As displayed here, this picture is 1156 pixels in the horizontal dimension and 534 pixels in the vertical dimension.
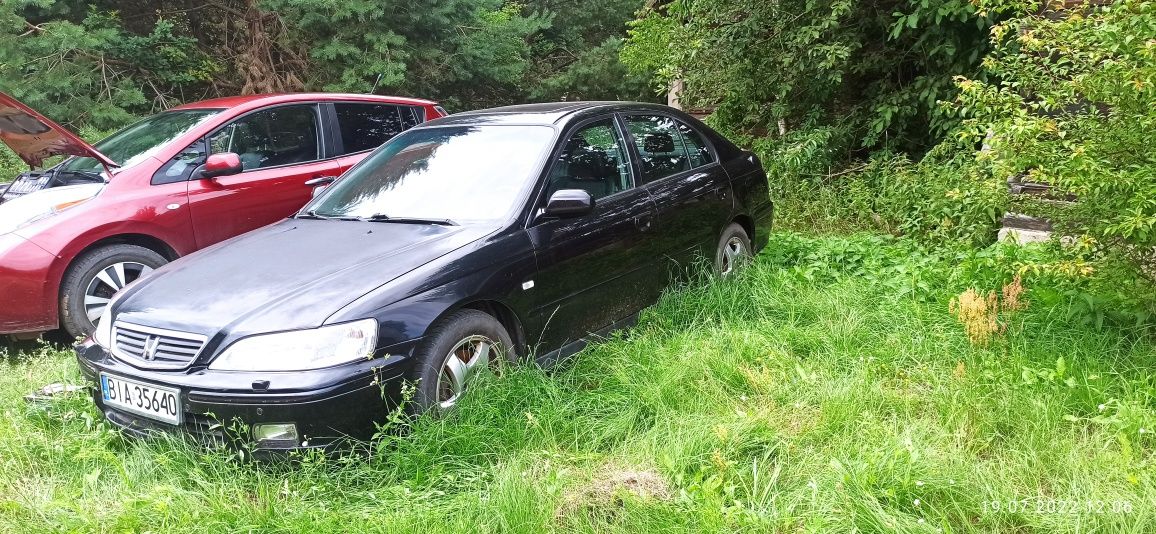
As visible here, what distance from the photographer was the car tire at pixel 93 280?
419 cm

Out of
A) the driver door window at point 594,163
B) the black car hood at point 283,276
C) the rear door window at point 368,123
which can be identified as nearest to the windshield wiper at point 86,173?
the rear door window at point 368,123

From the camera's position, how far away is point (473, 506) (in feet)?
7.97

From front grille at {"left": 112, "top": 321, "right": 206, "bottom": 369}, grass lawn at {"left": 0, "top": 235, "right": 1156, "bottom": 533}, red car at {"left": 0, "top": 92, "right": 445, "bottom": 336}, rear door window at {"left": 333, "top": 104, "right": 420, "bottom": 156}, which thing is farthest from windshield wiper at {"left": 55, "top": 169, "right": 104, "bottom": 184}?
front grille at {"left": 112, "top": 321, "right": 206, "bottom": 369}

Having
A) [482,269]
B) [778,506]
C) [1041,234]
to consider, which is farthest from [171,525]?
[1041,234]

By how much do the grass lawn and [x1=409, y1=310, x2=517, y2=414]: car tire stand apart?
84 mm

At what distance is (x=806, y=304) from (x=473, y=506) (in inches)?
99.3

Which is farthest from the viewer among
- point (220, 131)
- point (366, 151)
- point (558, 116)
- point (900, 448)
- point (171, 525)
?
point (366, 151)

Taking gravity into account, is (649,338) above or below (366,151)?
below

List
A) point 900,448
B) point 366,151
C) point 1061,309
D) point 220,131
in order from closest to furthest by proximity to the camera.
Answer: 1. point 900,448
2. point 1061,309
3. point 220,131
4. point 366,151

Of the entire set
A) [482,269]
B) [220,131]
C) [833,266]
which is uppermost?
[220,131]

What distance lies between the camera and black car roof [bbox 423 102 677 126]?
3930 millimetres

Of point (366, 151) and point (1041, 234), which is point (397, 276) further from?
point (1041, 234)

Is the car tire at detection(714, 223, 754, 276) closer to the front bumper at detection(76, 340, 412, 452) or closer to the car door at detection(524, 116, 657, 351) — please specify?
the car door at detection(524, 116, 657, 351)

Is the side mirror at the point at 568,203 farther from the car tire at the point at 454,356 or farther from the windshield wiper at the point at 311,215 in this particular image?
the windshield wiper at the point at 311,215
